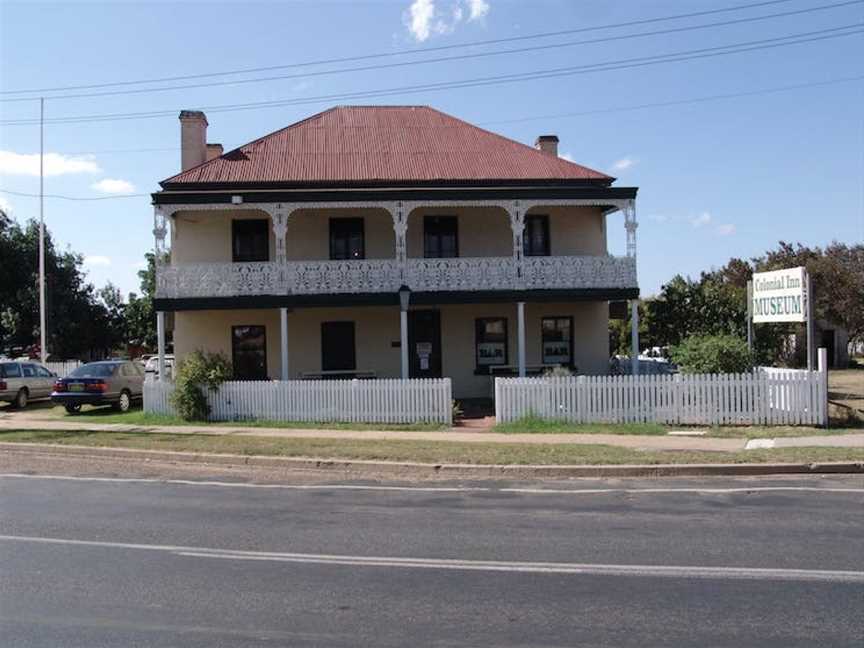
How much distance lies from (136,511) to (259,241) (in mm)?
14865

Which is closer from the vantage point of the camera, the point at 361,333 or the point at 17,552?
the point at 17,552

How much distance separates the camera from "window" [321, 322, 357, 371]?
2333 cm

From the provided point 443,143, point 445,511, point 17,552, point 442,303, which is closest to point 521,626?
point 445,511

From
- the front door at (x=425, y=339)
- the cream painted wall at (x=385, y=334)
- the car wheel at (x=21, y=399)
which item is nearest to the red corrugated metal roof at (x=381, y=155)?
the cream painted wall at (x=385, y=334)

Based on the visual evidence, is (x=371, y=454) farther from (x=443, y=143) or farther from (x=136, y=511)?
(x=443, y=143)

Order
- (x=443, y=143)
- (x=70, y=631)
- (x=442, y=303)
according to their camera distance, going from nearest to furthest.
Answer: (x=70, y=631) → (x=442, y=303) → (x=443, y=143)

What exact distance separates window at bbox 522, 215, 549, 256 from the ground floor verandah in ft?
5.27

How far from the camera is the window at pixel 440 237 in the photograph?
23484 millimetres

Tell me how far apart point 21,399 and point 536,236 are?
16.5 m

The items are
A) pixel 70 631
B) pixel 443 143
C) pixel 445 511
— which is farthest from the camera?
pixel 443 143

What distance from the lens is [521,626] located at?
5117 mm

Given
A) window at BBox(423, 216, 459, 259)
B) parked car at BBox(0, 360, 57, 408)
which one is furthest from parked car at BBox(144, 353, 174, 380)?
window at BBox(423, 216, 459, 259)

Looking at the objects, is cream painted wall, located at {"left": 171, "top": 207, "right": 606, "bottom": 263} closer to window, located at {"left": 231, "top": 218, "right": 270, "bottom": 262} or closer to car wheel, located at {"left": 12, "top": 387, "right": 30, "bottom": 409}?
window, located at {"left": 231, "top": 218, "right": 270, "bottom": 262}

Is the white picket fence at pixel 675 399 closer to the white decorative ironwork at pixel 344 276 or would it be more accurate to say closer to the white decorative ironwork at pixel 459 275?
the white decorative ironwork at pixel 459 275
